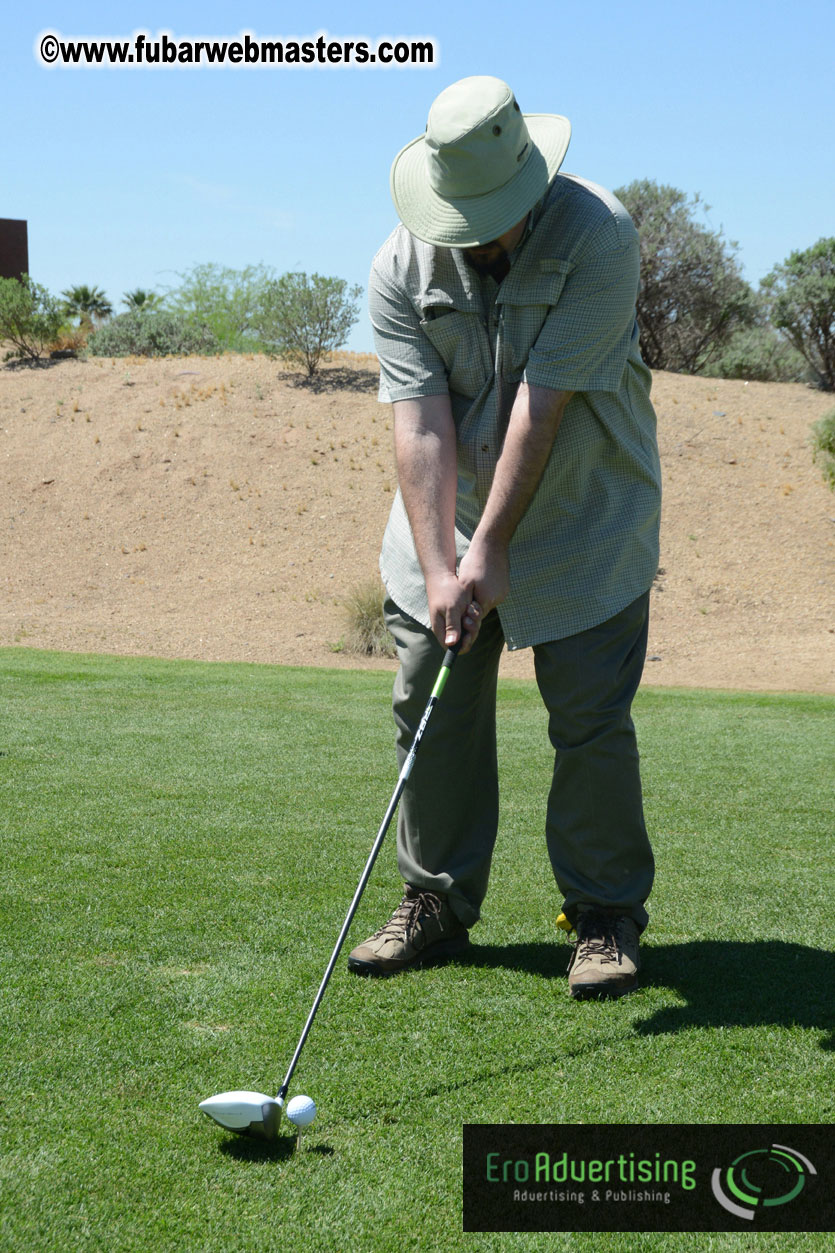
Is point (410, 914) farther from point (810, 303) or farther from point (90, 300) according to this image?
point (90, 300)

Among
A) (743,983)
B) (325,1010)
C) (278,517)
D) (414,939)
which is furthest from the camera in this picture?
(278,517)

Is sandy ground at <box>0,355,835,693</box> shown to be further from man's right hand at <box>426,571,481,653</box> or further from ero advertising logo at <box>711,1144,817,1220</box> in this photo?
ero advertising logo at <box>711,1144,817,1220</box>

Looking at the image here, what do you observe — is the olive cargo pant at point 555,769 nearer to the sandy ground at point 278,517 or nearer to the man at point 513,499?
the man at point 513,499

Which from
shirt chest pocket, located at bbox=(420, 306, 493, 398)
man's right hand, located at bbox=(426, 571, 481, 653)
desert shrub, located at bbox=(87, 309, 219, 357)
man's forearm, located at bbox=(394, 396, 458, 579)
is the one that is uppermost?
desert shrub, located at bbox=(87, 309, 219, 357)

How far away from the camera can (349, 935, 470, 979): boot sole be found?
3.04 metres

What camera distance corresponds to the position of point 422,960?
314cm

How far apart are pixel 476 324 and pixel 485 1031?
175 cm

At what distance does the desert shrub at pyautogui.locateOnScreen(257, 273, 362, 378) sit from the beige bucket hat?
67.4ft

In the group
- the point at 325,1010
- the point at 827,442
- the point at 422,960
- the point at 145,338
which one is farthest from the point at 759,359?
the point at 325,1010

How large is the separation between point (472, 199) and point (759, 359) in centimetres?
2343

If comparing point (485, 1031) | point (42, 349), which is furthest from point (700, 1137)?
point (42, 349)

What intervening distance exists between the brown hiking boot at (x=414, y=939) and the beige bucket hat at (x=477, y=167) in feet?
5.69

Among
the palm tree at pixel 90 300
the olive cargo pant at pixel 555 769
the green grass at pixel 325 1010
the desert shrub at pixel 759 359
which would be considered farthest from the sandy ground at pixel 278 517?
the palm tree at pixel 90 300
